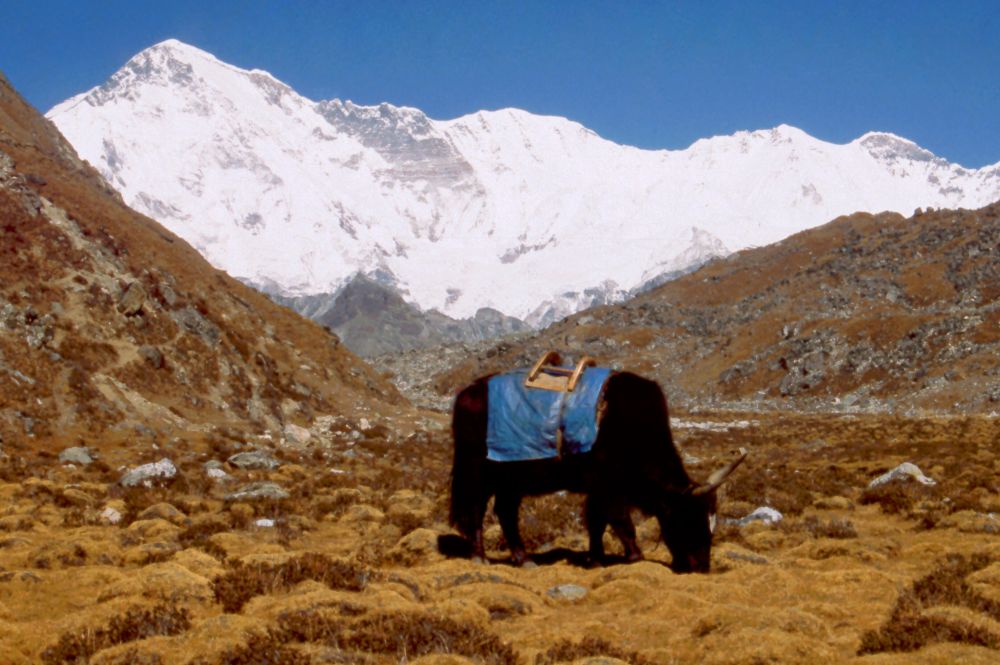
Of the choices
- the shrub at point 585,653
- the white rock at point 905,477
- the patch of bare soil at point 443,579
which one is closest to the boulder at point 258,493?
the patch of bare soil at point 443,579

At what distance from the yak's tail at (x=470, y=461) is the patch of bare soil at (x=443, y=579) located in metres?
0.69

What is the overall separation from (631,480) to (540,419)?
1.50 metres

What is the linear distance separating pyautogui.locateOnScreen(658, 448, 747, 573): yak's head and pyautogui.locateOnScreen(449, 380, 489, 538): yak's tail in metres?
2.84

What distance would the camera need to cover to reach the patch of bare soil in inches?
308

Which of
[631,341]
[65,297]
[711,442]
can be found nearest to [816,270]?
[631,341]

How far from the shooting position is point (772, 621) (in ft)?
26.9

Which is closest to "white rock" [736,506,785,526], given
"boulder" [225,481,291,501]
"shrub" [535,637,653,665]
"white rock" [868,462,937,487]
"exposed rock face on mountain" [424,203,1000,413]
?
"white rock" [868,462,937,487]

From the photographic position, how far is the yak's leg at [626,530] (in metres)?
12.4

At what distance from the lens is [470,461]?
44.8 feet

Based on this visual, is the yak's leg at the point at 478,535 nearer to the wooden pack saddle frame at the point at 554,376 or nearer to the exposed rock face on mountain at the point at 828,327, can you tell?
the wooden pack saddle frame at the point at 554,376

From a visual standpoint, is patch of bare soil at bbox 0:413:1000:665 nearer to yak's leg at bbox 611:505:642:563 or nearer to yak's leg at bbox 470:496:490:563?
yak's leg at bbox 470:496:490:563

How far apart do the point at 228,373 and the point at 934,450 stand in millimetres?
26626

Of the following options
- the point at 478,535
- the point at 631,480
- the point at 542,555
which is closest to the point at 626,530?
the point at 631,480

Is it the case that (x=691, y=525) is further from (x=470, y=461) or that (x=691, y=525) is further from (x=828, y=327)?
(x=828, y=327)
